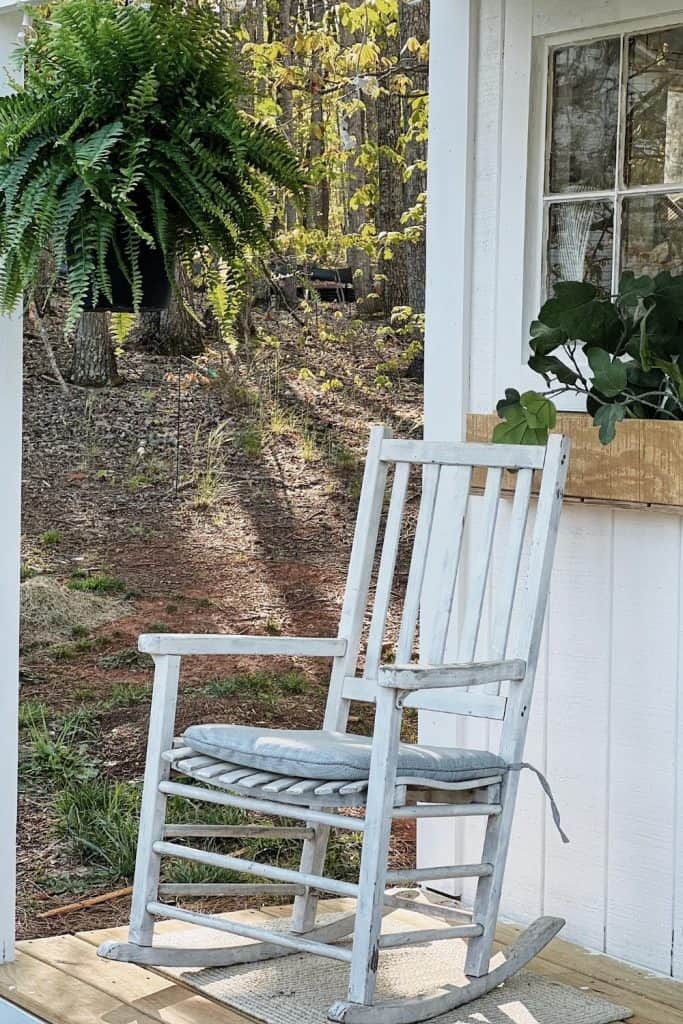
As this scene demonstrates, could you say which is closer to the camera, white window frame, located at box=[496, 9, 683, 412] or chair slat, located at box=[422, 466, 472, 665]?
chair slat, located at box=[422, 466, 472, 665]

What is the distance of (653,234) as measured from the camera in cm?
269

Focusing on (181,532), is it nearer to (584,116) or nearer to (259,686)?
(259,686)

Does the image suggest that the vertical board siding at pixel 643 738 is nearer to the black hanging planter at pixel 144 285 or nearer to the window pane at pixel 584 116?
the window pane at pixel 584 116

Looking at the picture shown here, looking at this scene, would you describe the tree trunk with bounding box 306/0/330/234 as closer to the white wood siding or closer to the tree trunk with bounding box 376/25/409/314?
the tree trunk with bounding box 376/25/409/314

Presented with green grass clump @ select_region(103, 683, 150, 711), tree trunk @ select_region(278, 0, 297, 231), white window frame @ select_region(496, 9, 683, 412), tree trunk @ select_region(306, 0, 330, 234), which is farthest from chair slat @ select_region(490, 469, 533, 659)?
tree trunk @ select_region(278, 0, 297, 231)

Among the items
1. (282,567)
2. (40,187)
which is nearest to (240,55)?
(282,567)

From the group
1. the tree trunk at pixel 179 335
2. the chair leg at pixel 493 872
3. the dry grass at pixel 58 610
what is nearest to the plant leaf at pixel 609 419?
the chair leg at pixel 493 872

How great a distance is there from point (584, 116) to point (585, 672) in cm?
115

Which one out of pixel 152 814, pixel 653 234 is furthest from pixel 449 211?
pixel 152 814

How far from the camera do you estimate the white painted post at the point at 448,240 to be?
292 centimetres

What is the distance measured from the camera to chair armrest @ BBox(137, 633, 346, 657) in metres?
2.42

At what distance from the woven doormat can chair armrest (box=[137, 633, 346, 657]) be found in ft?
1.95

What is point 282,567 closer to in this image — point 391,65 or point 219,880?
point 219,880

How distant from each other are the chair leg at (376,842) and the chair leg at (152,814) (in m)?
0.45
